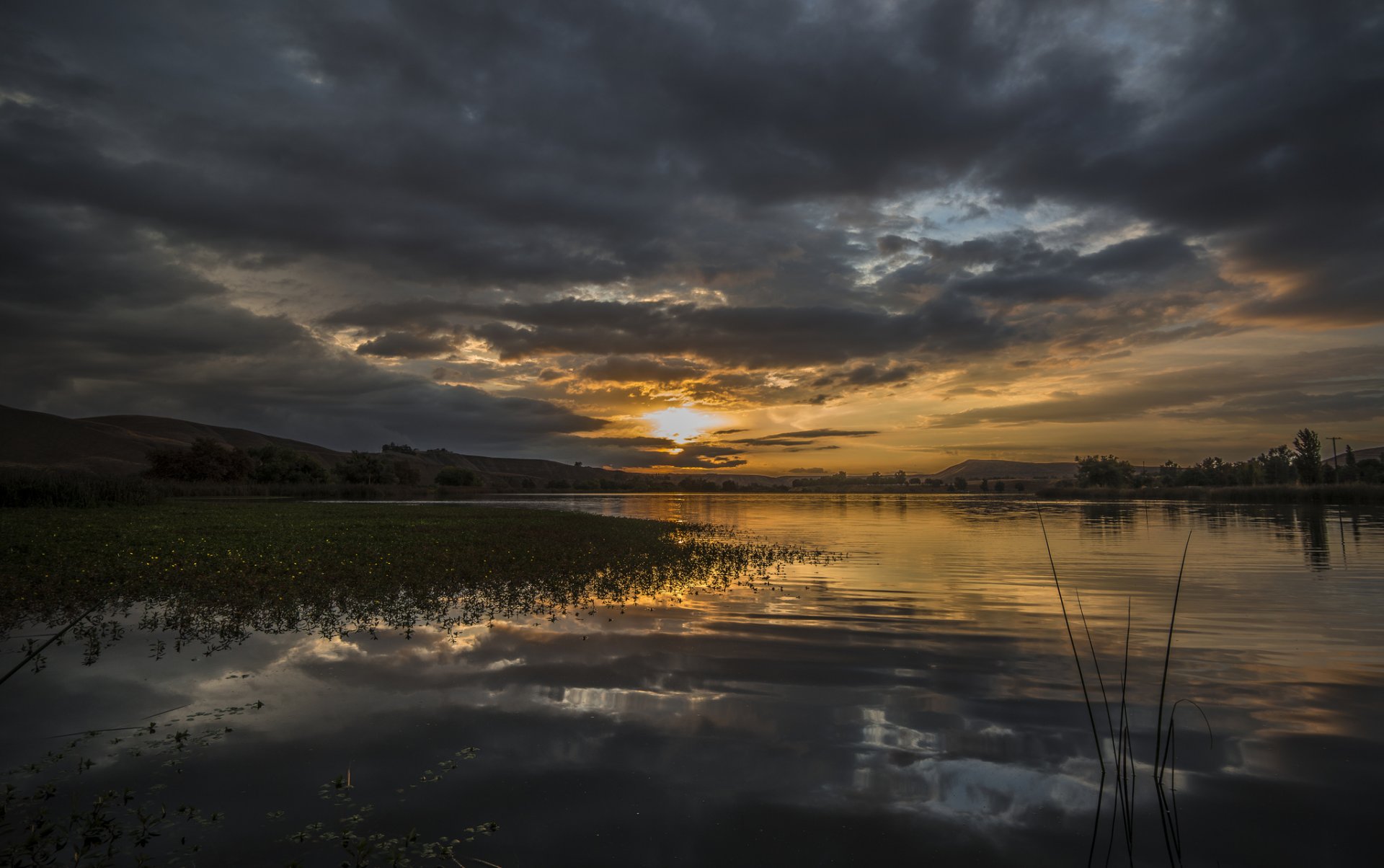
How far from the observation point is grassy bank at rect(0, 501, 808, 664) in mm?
16094

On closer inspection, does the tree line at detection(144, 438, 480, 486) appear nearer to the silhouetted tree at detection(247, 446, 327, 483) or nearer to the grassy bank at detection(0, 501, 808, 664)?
the silhouetted tree at detection(247, 446, 327, 483)

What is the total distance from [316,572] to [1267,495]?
361 ft

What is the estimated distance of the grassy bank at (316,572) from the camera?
634 inches

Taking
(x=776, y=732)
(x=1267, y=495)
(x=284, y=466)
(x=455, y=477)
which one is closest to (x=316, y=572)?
(x=776, y=732)

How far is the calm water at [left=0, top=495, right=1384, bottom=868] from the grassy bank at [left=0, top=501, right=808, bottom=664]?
1.94 m

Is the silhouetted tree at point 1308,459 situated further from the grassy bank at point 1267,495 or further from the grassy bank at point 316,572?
the grassy bank at point 316,572

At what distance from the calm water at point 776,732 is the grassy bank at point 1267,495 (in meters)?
80.9

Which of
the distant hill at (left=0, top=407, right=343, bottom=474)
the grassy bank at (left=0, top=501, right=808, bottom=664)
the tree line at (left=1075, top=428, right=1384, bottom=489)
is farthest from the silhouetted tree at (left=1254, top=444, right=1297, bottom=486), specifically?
the distant hill at (left=0, top=407, right=343, bottom=474)

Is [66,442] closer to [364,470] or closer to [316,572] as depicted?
[364,470]

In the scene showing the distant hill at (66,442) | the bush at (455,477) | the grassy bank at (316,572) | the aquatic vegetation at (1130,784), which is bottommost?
the aquatic vegetation at (1130,784)

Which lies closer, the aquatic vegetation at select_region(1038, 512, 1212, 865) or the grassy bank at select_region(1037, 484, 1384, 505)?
the aquatic vegetation at select_region(1038, 512, 1212, 865)

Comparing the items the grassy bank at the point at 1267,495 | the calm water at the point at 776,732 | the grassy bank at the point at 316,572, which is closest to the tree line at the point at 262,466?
the grassy bank at the point at 316,572

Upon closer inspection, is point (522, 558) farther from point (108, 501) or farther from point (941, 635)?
point (108, 501)

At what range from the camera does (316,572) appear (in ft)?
71.1
